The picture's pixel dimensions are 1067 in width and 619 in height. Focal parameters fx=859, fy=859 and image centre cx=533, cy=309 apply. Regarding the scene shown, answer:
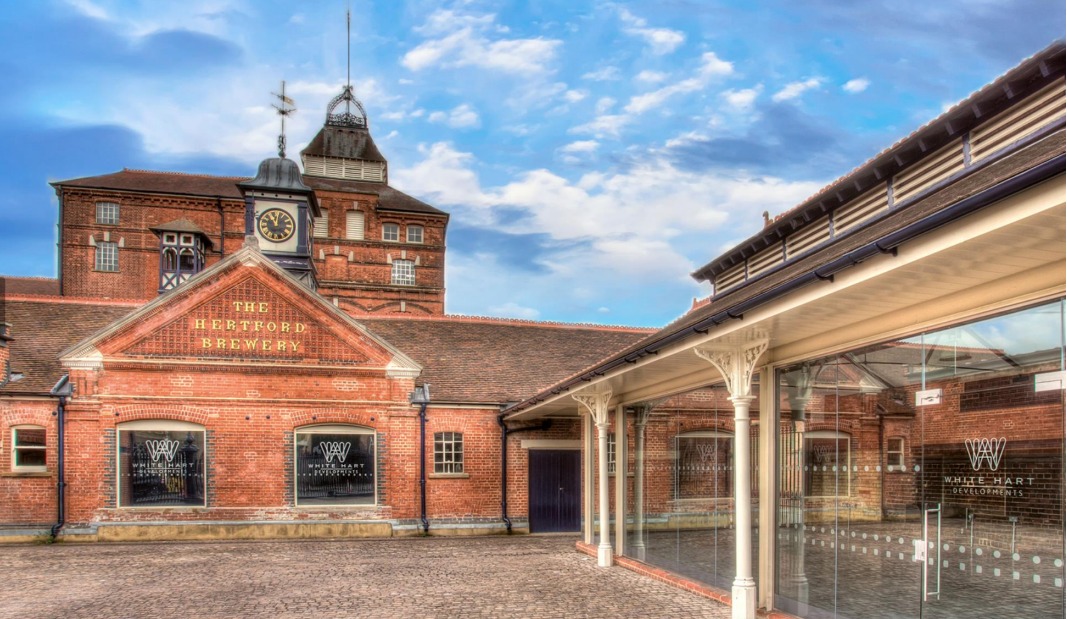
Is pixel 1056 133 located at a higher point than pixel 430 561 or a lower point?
higher

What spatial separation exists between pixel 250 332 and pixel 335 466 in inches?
142

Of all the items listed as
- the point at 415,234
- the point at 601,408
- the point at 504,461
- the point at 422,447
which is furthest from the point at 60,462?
the point at 415,234

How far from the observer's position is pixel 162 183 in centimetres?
3959

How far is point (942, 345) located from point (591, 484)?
9532 mm

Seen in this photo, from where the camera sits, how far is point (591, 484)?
15680 millimetres

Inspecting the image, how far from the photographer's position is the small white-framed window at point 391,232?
41.6 meters

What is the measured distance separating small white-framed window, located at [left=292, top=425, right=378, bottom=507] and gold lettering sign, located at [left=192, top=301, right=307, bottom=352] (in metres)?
2.04

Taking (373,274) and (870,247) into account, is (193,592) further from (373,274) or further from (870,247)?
(373,274)

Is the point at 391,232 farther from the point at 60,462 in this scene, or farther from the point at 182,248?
the point at 60,462

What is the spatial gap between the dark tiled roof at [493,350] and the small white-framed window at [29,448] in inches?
325

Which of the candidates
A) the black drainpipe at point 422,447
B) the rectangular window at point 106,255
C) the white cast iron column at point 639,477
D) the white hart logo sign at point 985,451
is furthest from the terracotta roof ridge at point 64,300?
the white hart logo sign at point 985,451

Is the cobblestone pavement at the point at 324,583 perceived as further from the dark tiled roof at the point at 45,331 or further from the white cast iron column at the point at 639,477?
the dark tiled roof at the point at 45,331

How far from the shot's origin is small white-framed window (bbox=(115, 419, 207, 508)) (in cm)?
1862

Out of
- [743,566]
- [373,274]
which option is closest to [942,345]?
[743,566]
